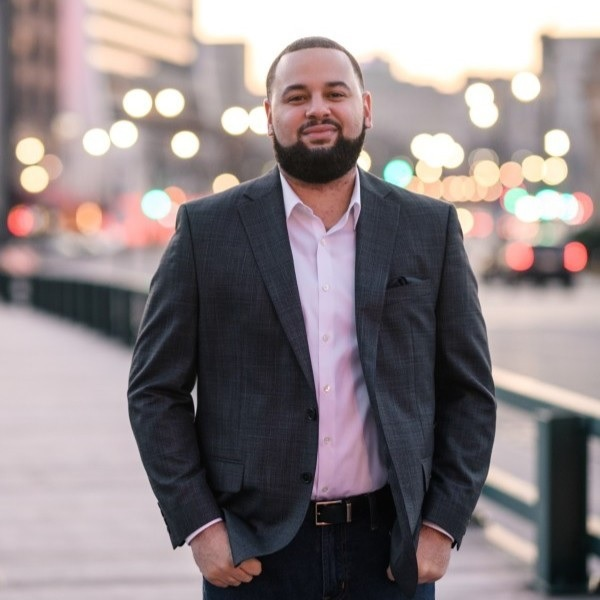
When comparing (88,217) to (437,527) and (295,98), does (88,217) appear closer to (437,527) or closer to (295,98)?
(295,98)

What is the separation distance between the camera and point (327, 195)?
3740 mm

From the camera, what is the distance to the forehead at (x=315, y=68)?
144 inches

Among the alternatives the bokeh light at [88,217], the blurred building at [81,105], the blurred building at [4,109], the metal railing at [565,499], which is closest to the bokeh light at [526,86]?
the metal railing at [565,499]

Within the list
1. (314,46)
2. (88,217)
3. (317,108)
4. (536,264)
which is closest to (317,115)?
(317,108)

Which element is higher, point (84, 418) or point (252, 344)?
point (252, 344)

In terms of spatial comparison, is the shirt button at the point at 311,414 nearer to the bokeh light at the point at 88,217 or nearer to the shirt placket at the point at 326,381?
the shirt placket at the point at 326,381

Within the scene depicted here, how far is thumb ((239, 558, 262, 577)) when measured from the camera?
360cm

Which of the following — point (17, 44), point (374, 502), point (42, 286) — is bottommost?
point (42, 286)

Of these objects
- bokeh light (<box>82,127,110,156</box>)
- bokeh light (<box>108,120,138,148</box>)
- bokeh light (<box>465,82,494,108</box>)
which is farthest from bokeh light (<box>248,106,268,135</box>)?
bokeh light (<box>82,127,110,156</box>)

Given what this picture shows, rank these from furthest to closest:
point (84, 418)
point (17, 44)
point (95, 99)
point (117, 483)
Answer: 1. point (95, 99)
2. point (17, 44)
3. point (84, 418)
4. point (117, 483)

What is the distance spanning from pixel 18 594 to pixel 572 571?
8.12ft

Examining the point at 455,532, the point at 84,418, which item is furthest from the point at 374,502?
the point at 84,418

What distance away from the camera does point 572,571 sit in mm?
7195

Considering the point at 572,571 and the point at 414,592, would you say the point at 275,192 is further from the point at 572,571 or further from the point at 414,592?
the point at 572,571
